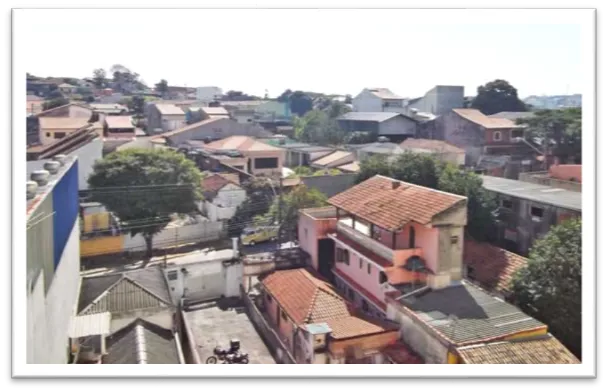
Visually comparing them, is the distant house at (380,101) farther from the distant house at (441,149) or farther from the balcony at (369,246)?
the balcony at (369,246)

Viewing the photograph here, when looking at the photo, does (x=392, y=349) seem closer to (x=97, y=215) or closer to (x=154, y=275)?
(x=154, y=275)

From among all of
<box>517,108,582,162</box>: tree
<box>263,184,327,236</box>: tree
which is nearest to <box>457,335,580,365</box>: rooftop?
<box>263,184,327,236</box>: tree

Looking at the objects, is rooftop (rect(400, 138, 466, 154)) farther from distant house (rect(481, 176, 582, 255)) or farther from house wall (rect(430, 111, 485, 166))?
distant house (rect(481, 176, 582, 255))

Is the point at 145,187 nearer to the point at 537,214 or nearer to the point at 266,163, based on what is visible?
the point at 266,163

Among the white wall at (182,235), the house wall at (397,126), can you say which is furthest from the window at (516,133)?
the white wall at (182,235)
